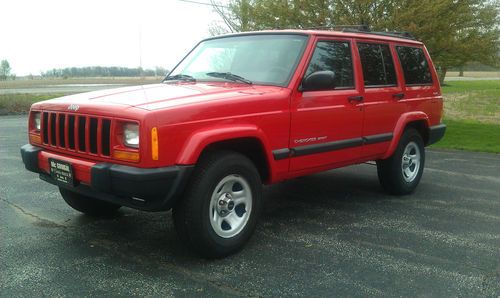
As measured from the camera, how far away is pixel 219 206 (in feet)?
13.0

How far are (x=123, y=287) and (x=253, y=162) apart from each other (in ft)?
5.19

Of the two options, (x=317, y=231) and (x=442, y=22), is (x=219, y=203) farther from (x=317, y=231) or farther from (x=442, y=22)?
(x=442, y=22)

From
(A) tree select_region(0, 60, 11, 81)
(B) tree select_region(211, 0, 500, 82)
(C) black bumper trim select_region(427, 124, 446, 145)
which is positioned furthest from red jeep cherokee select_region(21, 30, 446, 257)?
(A) tree select_region(0, 60, 11, 81)

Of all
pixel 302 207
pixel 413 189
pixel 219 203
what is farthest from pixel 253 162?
pixel 413 189

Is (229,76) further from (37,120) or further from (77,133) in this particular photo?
(37,120)

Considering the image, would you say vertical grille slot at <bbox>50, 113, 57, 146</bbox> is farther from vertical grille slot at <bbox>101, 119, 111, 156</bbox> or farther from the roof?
the roof

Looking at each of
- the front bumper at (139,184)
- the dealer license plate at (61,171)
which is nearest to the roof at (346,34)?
the front bumper at (139,184)

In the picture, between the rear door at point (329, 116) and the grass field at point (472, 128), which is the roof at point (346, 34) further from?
the grass field at point (472, 128)

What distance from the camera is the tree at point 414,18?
10.6m

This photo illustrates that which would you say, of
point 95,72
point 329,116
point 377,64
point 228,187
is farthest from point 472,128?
point 95,72

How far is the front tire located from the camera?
12.1 feet

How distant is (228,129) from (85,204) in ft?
6.47

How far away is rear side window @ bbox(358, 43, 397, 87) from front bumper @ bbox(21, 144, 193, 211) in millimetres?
2733

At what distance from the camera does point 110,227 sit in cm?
473
